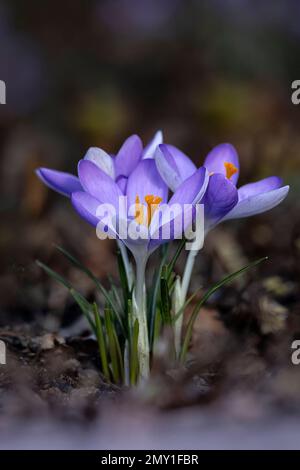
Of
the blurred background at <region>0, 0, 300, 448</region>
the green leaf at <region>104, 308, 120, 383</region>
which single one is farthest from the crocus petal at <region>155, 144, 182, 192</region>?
the blurred background at <region>0, 0, 300, 448</region>

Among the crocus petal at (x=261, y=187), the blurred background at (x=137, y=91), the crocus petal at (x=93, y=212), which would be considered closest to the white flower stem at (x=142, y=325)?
the crocus petal at (x=93, y=212)

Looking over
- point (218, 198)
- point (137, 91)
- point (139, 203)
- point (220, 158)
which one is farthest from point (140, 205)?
point (137, 91)

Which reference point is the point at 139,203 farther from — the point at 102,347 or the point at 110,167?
the point at 102,347

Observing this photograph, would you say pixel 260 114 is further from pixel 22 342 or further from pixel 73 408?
pixel 73 408

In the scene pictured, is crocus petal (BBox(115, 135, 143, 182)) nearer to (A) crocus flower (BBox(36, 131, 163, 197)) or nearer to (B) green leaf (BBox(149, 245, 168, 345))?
(A) crocus flower (BBox(36, 131, 163, 197))

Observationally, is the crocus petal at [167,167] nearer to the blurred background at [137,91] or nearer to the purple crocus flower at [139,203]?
the purple crocus flower at [139,203]

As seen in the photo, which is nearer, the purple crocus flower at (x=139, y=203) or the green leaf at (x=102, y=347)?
the purple crocus flower at (x=139, y=203)
